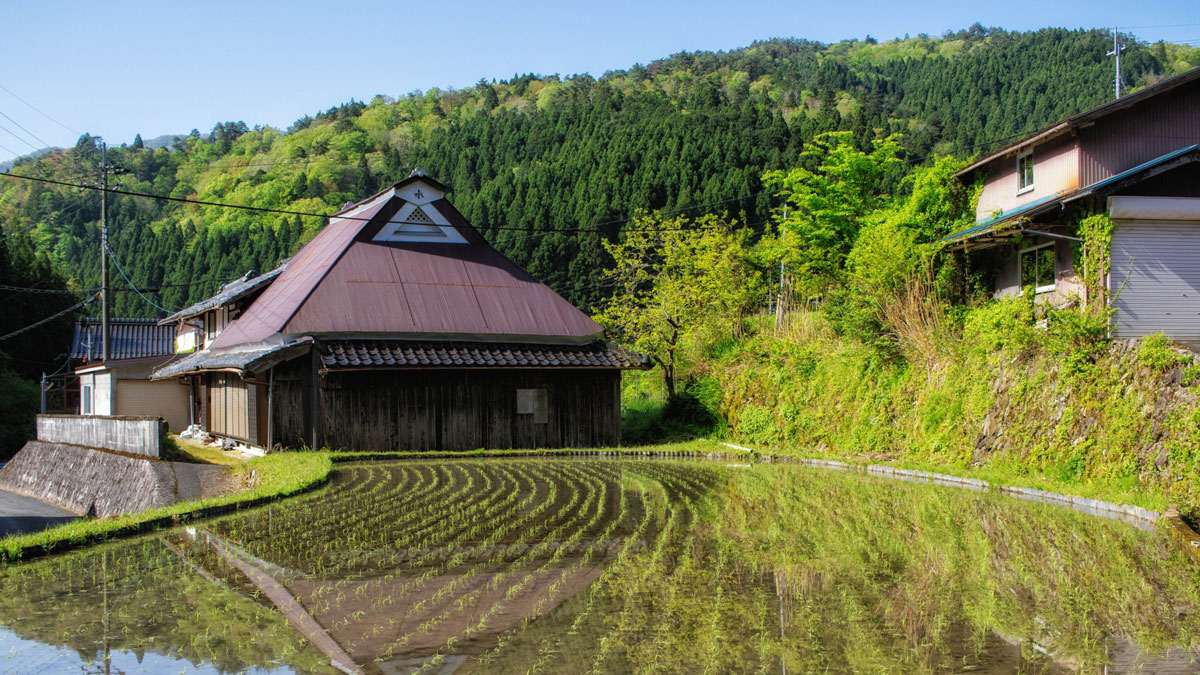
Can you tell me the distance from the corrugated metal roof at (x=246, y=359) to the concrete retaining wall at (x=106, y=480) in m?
2.40

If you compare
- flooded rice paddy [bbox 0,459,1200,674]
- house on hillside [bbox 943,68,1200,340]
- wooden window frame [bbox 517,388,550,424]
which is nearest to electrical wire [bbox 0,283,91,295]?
wooden window frame [bbox 517,388,550,424]

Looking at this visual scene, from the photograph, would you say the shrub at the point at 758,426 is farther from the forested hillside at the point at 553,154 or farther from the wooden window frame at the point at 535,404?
the forested hillside at the point at 553,154

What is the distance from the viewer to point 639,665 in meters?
5.56

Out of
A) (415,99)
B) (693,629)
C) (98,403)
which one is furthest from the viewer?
(415,99)

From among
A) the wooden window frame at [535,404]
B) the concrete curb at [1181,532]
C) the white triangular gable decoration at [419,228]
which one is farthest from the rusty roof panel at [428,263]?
the concrete curb at [1181,532]

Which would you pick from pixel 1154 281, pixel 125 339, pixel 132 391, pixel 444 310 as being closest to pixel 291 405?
pixel 444 310

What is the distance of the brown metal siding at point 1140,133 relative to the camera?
17.9m

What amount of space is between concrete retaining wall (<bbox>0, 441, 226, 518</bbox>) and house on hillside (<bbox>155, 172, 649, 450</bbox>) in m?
3.03

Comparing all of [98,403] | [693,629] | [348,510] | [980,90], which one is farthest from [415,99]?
[693,629]

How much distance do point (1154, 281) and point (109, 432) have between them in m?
20.5

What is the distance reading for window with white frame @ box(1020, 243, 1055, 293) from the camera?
17984 millimetres

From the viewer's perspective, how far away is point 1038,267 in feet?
60.2

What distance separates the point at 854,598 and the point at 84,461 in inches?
663

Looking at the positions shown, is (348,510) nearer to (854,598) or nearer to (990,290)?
(854,598)
